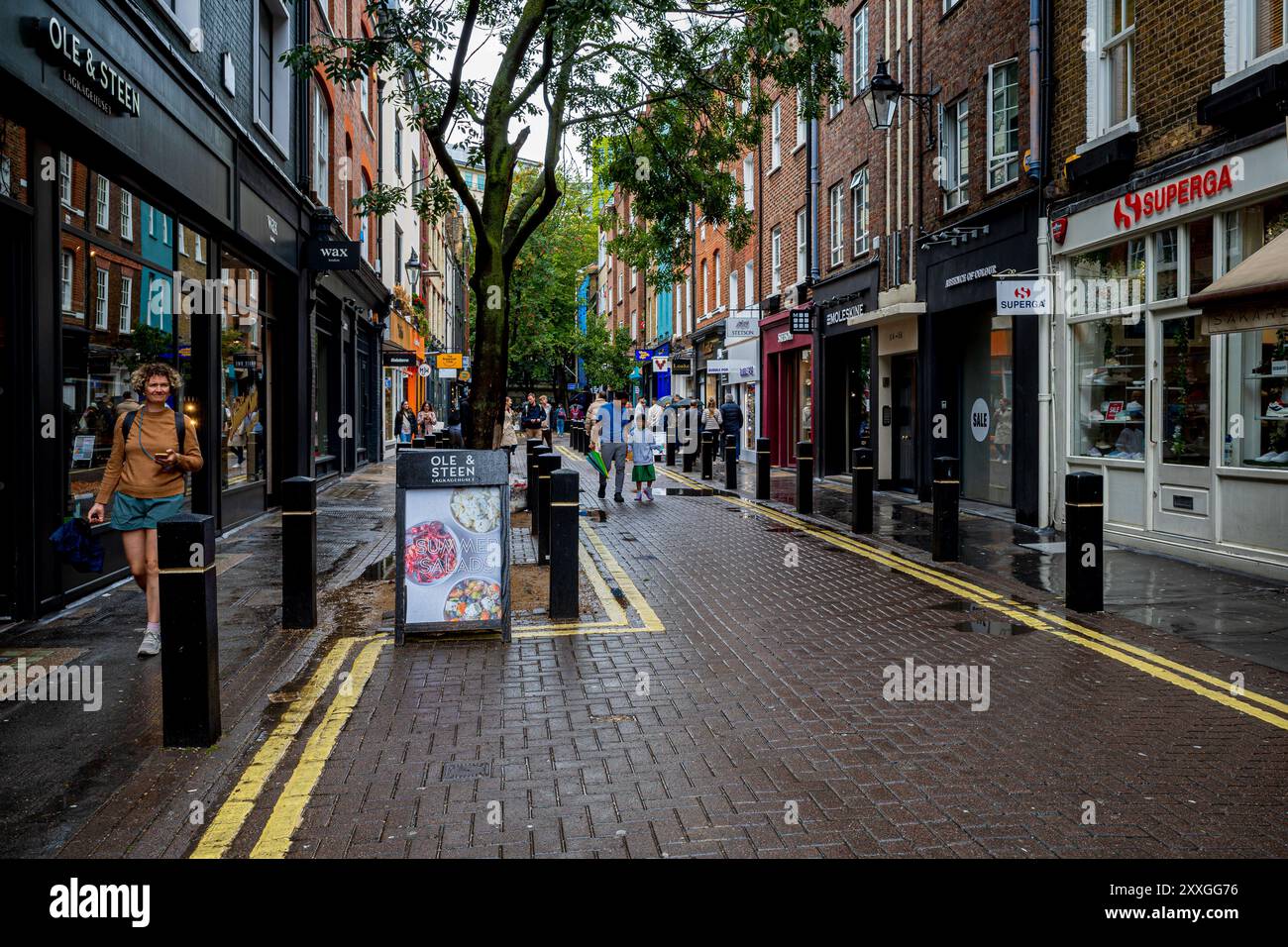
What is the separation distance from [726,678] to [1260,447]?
6888mm

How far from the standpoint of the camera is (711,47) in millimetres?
14242

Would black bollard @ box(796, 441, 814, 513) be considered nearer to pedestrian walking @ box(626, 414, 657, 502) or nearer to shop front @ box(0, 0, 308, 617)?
pedestrian walking @ box(626, 414, 657, 502)

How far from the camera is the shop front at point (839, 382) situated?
22.7 m

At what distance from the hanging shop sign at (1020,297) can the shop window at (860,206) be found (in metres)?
8.23

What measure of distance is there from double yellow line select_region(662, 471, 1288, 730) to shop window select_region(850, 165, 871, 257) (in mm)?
10929

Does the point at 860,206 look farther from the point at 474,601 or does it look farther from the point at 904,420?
the point at 474,601

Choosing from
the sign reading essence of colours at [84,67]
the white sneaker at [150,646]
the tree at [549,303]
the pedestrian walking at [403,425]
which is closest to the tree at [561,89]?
the sign reading essence of colours at [84,67]

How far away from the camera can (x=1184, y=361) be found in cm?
1116

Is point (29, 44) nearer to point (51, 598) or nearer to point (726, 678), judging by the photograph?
point (51, 598)

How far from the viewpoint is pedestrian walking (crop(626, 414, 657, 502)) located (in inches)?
700

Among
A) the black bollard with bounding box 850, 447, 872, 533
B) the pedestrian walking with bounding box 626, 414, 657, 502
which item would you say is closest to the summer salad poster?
the black bollard with bounding box 850, 447, 872, 533

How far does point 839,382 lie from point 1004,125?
30.2ft

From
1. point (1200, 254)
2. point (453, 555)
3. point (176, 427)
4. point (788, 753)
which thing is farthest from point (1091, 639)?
point (176, 427)

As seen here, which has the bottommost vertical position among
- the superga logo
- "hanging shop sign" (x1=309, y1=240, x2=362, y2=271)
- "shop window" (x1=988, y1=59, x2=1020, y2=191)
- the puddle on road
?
the puddle on road
